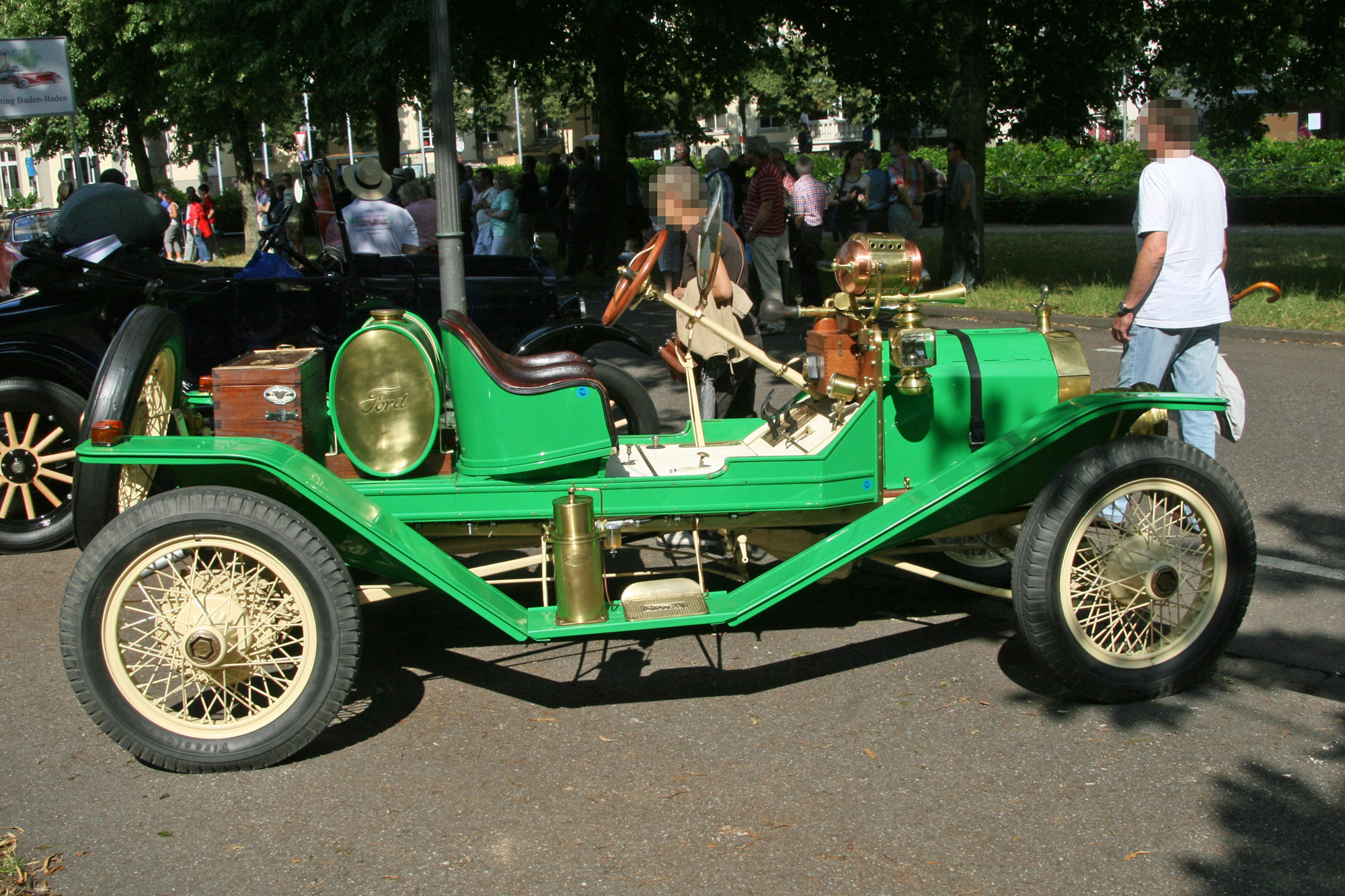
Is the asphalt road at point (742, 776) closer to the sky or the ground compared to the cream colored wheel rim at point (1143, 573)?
closer to the ground

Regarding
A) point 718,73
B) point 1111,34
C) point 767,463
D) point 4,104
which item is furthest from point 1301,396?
point 4,104

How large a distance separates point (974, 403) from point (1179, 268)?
1.59 metres

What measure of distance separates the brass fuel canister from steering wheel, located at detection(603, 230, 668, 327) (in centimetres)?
112

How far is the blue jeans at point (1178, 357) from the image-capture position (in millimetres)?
5168

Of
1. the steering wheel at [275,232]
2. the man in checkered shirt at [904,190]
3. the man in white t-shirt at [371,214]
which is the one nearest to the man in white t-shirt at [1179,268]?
the steering wheel at [275,232]

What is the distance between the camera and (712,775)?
3514 mm

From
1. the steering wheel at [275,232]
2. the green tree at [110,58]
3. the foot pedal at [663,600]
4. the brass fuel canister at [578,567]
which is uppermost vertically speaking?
the green tree at [110,58]

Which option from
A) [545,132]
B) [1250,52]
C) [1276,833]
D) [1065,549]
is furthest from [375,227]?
[545,132]

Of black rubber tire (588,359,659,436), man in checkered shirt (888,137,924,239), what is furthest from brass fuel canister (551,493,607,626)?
man in checkered shirt (888,137,924,239)

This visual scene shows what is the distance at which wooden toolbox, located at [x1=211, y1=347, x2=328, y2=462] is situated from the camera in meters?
4.05

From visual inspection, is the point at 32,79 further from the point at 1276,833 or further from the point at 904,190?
the point at 1276,833

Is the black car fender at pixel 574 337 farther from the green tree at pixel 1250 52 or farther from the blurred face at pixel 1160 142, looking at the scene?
the green tree at pixel 1250 52

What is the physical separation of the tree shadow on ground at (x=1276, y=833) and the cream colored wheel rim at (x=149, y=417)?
3589mm

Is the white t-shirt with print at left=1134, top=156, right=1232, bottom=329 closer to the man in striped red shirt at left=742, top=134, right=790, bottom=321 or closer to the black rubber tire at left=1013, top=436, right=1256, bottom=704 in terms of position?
the black rubber tire at left=1013, top=436, right=1256, bottom=704
